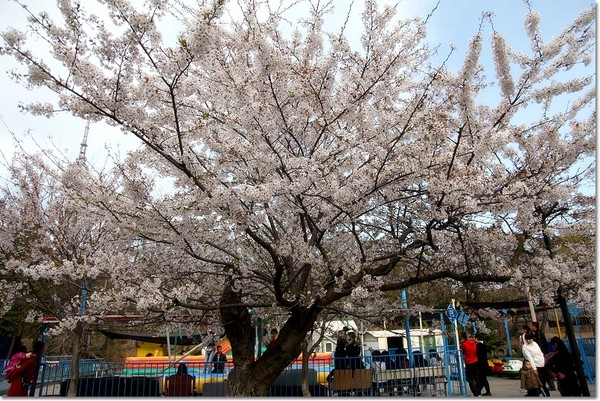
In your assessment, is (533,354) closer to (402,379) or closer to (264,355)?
(402,379)

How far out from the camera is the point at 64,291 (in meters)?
9.93

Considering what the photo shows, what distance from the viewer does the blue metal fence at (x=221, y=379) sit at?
296 inches

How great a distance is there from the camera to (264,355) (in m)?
6.34

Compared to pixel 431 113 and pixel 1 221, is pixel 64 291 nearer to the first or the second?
pixel 1 221

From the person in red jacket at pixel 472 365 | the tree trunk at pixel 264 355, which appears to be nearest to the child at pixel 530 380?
the person in red jacket at pixel 472 365

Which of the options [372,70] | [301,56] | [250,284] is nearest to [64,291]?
[250,284]

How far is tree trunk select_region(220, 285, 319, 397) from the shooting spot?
6133mm

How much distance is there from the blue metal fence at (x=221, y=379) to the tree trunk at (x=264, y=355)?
1090 millimetres

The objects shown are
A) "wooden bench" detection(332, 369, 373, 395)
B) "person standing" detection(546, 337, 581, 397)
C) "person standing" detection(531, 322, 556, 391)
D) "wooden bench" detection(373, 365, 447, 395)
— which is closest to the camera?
"person standing" detection(546, 337, 581, 397)

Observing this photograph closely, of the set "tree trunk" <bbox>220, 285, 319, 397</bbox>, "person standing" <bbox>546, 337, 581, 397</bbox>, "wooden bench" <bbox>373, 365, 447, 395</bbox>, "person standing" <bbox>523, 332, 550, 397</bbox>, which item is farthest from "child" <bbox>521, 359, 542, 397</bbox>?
"tree trunk" <bbox>220, 285, 319, 397</bbox>

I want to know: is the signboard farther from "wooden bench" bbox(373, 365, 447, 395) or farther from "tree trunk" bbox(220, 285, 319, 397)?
"tree trunk" bbox(220, 285, 319, 397)

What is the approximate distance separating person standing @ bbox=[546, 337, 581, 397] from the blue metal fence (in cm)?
218

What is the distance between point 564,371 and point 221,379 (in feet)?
18.7

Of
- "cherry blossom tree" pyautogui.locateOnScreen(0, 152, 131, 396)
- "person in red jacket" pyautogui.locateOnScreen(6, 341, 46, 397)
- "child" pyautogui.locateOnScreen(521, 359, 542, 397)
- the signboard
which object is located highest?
"cherry blossom tree" pyautogui.locateOnScreen(0, 152, 131, 396)
